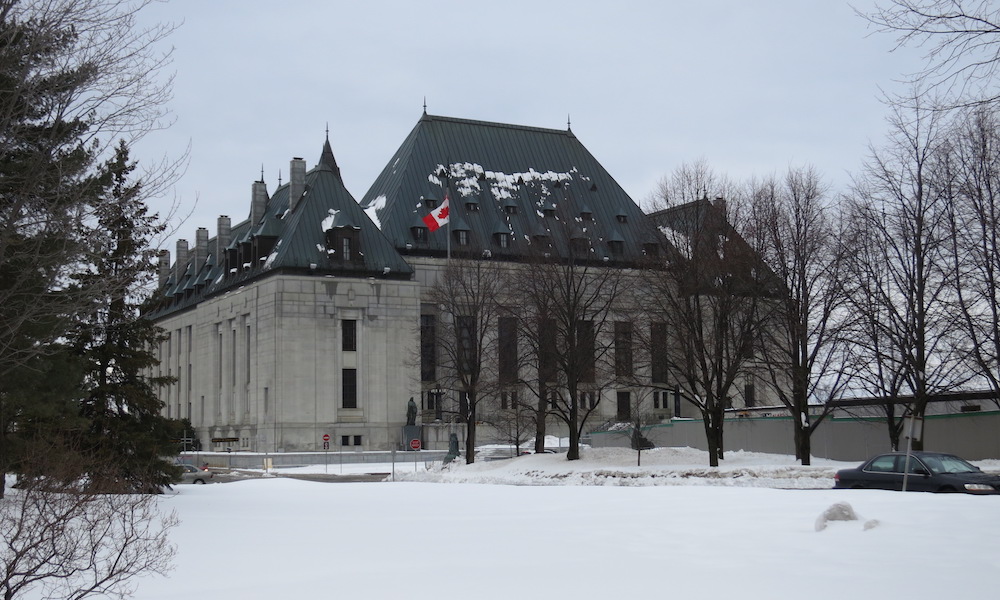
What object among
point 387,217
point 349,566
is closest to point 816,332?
point 349,566

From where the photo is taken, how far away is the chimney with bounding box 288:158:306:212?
3415 inches

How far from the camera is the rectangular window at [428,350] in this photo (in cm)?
7682

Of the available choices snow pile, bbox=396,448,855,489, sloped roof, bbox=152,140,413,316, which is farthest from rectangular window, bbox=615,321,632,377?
sloped roof, bbox=152,140,413,316

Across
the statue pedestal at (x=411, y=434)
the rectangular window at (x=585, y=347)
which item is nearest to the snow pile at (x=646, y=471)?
the rectangular window at (x=585, y=347)

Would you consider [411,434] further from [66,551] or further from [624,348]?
[66,551]

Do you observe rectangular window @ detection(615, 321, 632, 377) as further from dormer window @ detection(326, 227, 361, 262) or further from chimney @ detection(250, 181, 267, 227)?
chimney @ detection(250, 181, 267, 227)

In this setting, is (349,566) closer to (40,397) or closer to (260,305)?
(40,397)

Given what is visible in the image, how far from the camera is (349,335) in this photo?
84.4 metres

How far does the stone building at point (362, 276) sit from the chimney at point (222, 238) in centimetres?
16

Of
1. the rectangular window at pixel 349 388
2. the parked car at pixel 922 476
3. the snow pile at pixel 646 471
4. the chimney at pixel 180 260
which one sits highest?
the chimney at pixel 180 260

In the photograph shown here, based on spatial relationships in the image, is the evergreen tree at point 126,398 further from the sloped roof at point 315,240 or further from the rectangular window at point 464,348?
the sloped roof at point 315,240

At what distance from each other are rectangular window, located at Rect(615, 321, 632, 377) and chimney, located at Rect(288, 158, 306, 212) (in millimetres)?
42078

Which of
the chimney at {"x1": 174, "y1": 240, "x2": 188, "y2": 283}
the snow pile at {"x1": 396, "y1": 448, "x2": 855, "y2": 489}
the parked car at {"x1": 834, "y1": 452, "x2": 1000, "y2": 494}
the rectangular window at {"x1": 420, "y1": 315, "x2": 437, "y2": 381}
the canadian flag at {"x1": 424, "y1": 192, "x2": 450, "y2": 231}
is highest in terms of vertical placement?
the chimney at {"x1": 174, "y1": 240, "x2": 188, "y2": 283}

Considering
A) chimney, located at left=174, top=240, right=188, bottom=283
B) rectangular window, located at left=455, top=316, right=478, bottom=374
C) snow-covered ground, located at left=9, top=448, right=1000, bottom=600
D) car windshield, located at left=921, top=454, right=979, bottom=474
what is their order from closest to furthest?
snow-covered ground, located at left=9, top=448, right=1000, bottom=600, car windshield, located at left=921, top=454, right=979, bottom=474, rectangular window, located at left=455, top=316, right=478, bottom=374, chimney, located at left=174, top=240, right=188, bottom=283
